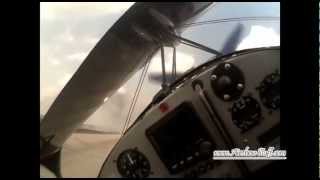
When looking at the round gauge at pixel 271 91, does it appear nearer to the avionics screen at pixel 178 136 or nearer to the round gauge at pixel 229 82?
the round gauge at pixel 229 82

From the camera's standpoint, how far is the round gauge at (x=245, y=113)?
2924 mm

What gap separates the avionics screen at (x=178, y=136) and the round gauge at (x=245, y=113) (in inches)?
9.2

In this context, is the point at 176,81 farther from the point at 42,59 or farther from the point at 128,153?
the point at 42,59

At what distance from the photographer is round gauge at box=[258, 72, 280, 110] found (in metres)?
2.95

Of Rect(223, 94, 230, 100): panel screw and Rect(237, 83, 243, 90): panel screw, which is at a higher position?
Rect(237, 83, 243, 90): panel screw

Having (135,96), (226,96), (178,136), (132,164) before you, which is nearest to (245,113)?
(226,96)

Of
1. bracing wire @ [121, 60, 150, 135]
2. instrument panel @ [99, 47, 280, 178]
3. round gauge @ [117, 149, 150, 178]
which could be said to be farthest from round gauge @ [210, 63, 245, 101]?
round gauge @ [117, 149, 150, 178]

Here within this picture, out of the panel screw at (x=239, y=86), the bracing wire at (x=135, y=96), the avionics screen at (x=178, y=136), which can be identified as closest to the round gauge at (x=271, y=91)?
the panel screw at (x=239, y=86)

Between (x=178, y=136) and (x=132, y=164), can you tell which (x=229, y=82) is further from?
(x=132, y=164)

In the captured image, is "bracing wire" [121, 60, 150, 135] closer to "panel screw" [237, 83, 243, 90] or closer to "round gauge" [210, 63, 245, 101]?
"round gauge" [210, 63, 245, 101]

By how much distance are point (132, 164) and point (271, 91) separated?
1.12 m

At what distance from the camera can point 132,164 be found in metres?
3.09
